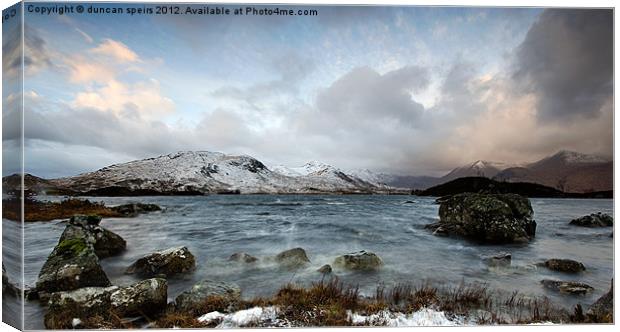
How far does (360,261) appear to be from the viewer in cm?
564

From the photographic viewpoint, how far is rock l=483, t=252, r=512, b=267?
5.75 m

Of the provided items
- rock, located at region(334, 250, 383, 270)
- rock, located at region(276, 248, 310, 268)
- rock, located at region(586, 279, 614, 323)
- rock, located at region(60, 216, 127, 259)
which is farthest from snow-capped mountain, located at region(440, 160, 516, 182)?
rock, located at region(60, 216, 127, 259)

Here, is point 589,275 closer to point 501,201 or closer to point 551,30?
point 501,201

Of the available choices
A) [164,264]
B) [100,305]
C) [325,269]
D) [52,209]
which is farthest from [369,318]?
[52,209]

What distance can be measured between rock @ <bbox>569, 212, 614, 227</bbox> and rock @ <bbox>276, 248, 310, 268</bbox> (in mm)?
4477

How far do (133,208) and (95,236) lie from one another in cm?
65

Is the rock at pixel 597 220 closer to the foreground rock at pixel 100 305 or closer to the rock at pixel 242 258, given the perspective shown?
the rock at pixel 242 258

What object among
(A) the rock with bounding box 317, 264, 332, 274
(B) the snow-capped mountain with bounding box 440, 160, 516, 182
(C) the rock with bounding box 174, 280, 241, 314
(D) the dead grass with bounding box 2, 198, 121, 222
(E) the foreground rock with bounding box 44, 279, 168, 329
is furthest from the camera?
(B) the snow-capped mountain with bounding box 440, 160, 516, 182

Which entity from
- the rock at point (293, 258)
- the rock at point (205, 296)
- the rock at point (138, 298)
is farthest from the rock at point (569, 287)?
the rock at point (138, 298)

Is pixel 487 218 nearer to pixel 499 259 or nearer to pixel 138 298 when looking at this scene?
pixel 499 259

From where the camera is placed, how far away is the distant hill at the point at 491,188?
6.14m

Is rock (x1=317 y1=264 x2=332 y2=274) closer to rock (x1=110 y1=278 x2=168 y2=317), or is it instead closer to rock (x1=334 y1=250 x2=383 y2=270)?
rock (x1=334 y1=250 x2=383 y2=270)

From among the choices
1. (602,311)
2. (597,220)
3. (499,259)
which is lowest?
(602,311)

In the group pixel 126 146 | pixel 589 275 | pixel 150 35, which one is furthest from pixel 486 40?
pixel 126 146
